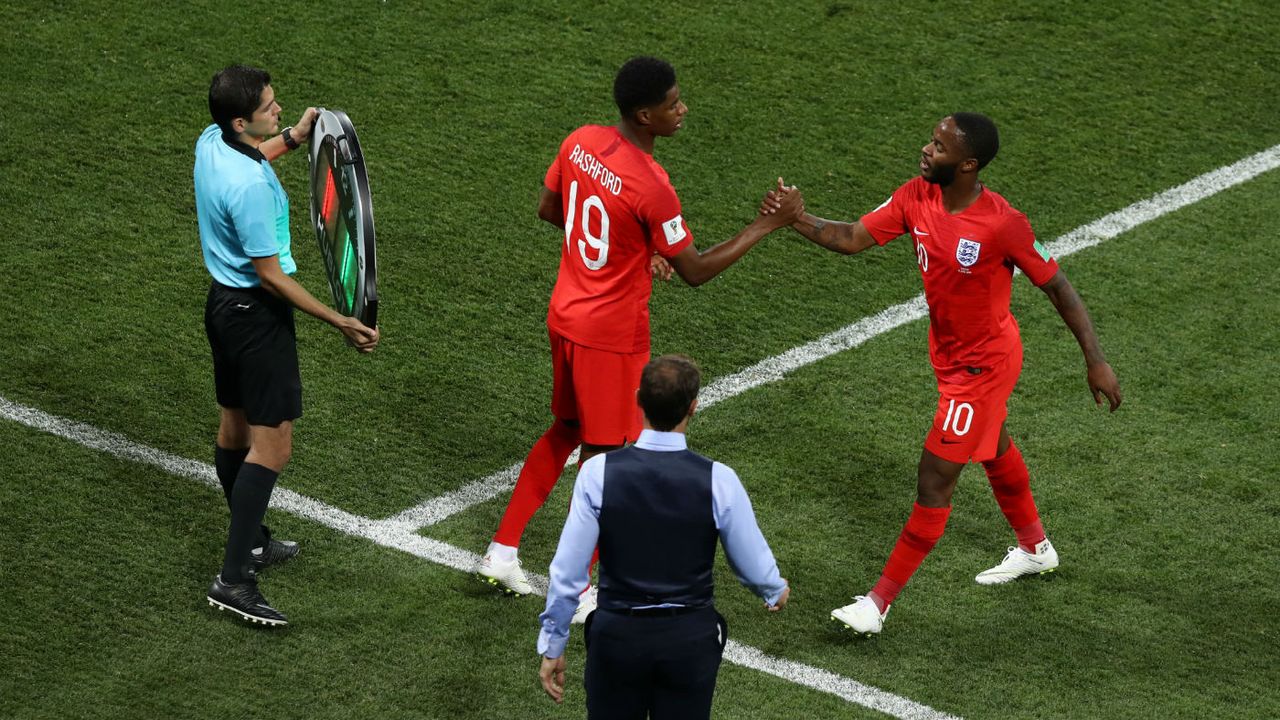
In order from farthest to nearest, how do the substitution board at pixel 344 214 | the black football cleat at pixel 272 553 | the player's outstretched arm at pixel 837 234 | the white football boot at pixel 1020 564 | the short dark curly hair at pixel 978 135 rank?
the white football boot at pixel 1020 564 < the black football cleat at pixel 272 553 < the player's outstretched arm at pixel 837 234 < the short dark curly hair at pixel 978 135 < the substitution board at pixel 344 214

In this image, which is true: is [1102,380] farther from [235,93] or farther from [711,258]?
[235,93]

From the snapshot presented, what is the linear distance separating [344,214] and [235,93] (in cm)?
59

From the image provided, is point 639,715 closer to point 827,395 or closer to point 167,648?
point 167,648

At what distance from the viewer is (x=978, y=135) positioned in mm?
5684

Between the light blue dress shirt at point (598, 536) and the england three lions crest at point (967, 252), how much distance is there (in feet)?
5.98

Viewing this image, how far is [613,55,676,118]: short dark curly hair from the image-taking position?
5465mm

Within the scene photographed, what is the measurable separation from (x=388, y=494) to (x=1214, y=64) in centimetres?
677

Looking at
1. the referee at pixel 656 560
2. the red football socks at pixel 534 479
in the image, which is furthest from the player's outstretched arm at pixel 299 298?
the referee at pixel 656 560

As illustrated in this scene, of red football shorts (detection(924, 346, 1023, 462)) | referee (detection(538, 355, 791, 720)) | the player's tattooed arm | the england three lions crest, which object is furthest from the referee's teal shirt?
red football shorts (detection(924, 346, 1023, 462))

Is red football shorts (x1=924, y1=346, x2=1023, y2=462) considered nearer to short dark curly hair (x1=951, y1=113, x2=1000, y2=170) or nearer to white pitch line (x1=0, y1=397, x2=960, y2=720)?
short dark curly hair (x1=951, y1=113, x2=1000, y2=170)

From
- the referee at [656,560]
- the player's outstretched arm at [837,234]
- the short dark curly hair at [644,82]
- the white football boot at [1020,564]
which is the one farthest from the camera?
the white football boot at [1020,564]

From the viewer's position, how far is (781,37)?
10.7 meters

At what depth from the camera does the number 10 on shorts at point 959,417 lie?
5.94 metres

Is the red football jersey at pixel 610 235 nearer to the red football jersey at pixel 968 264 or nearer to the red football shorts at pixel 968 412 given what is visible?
the red football jersey at pixel 968 264
